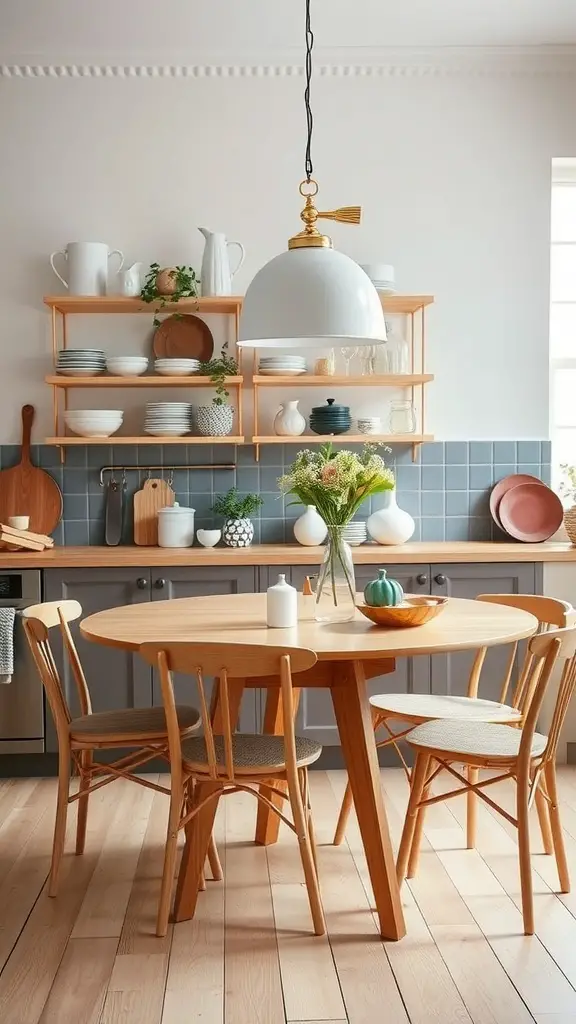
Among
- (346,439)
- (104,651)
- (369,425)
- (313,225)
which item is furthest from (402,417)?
(313,225)

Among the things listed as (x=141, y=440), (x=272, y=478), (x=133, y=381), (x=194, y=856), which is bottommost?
(x=194, y=856)

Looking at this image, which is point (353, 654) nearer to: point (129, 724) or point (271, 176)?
point (129, 724)

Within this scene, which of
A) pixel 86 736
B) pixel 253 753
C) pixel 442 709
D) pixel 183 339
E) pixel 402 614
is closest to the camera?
pixel 253 753

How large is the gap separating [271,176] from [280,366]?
91 centimetres

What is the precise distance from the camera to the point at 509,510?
4.91 m

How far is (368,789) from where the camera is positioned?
9.25 ft

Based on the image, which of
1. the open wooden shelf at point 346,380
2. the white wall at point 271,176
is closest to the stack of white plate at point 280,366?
the open wooden shelf at point 346,380

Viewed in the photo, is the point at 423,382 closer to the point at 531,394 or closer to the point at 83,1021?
the point at 531,394

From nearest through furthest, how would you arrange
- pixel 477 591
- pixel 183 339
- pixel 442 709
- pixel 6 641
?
pixel 442 709 → pixel 6 641 → pixel 477 591 → pixel 183 339

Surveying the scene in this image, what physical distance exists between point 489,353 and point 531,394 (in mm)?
271

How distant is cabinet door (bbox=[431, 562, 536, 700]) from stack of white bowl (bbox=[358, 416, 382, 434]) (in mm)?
731

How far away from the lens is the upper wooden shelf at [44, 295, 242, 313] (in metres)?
4.64

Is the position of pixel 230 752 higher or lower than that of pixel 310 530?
lower

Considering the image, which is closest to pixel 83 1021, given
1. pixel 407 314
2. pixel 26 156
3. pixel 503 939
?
pixel 503 939
